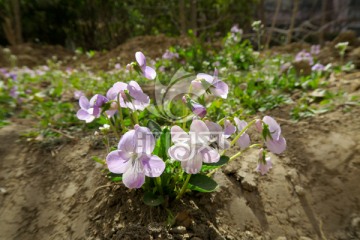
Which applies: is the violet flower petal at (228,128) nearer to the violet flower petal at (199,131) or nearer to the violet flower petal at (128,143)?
the violet flower petal at (199,131)

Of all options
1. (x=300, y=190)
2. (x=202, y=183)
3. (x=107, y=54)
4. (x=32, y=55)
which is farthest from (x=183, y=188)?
(x=32, y=55)

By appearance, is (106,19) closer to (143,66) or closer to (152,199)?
(143,66)

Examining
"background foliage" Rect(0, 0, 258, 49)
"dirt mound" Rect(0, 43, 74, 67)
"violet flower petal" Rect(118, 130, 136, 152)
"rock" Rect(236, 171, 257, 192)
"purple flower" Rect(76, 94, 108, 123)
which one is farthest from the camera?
"background foliage" Rect(0, 0, 258, 49)

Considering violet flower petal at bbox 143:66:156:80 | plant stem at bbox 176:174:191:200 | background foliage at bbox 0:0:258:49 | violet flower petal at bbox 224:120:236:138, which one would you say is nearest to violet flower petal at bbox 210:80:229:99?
violet flower petal at bbox 224:120:236:138

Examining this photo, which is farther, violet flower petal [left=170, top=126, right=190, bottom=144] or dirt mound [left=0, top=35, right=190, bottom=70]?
dirt mound [left=0, top=35, right=190, bottom=70]

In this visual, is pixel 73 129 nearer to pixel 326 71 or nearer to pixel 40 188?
pixel 40 188

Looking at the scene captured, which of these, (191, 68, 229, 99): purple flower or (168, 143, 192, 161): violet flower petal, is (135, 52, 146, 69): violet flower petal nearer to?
(191, 68, 229, 99): purple flower
